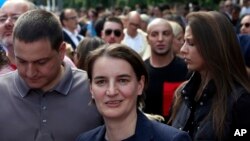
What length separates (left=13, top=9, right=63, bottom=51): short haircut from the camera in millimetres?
2893

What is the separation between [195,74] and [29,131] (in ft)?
4.33

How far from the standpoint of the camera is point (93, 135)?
2.80 meters

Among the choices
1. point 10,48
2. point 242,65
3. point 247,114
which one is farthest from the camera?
point 10,48

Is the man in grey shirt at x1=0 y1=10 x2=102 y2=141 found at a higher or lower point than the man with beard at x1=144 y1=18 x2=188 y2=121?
higher

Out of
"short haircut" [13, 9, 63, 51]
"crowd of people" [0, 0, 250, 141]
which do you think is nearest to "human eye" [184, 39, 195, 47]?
"crowd of people" [0, 0, 250, 141]

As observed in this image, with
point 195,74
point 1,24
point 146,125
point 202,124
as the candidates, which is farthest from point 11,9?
point 146,125

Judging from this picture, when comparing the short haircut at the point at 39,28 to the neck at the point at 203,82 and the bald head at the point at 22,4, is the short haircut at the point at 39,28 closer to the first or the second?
the neck at the point at 203,82

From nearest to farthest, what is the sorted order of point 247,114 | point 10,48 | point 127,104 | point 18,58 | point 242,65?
1. point 127,104
2. point 18,58
3. point 247,114
4. point 242,65
5. point 10,48

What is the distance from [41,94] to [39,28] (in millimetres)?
367

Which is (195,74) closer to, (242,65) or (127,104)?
(242,65)

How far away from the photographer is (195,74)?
3773 millimetres

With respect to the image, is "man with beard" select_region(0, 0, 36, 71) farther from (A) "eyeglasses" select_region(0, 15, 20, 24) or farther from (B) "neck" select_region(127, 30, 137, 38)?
(B) "neck" select_region(127, 30, 137, 38)

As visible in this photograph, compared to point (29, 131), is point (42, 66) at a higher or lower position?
higher

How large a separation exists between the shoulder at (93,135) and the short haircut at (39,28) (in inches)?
19.2
